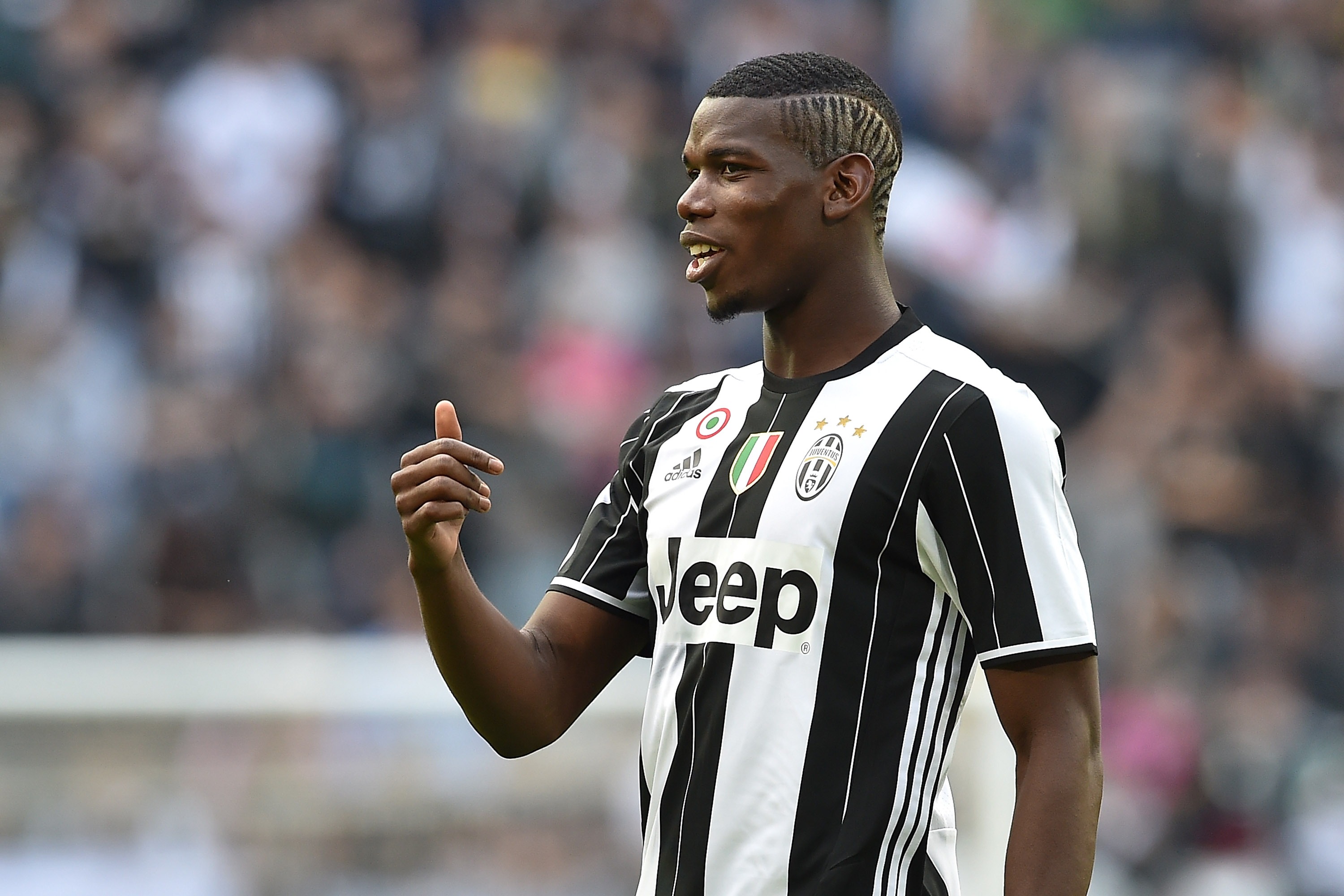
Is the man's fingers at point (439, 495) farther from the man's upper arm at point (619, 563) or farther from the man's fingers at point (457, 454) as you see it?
the man's upper arm at point (619, 563)

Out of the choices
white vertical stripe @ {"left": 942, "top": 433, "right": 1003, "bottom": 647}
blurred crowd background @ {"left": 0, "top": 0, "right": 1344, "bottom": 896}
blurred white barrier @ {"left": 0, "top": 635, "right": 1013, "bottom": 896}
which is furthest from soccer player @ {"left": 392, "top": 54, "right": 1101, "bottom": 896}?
blurred crowd background @ {"left": 0, "top": 0, "right": 1344, "bottom": 896}

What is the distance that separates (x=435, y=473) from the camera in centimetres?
266

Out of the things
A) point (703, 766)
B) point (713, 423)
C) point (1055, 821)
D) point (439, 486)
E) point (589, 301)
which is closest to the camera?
point (1055, 821)

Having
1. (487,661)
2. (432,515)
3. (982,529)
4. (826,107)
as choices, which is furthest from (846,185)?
(487,661)

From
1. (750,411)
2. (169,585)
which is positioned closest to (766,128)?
(750,411)

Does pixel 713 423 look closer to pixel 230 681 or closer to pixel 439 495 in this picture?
pixel 439 495

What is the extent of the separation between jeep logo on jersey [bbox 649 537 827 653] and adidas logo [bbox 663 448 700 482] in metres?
0.11

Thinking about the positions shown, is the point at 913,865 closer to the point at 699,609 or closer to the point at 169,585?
the point at 699,609

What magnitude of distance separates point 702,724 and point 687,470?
0.42 metres

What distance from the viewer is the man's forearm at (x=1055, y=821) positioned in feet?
8.30

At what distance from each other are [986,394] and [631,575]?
0.72 m

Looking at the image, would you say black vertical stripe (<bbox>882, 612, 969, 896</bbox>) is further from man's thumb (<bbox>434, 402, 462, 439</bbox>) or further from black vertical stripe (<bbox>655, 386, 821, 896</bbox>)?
man's thumb (<bbox>434, 402, 462, 439</bbox>)

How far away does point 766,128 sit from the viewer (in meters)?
2.87

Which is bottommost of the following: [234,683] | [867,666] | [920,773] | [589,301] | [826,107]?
[920,773]
